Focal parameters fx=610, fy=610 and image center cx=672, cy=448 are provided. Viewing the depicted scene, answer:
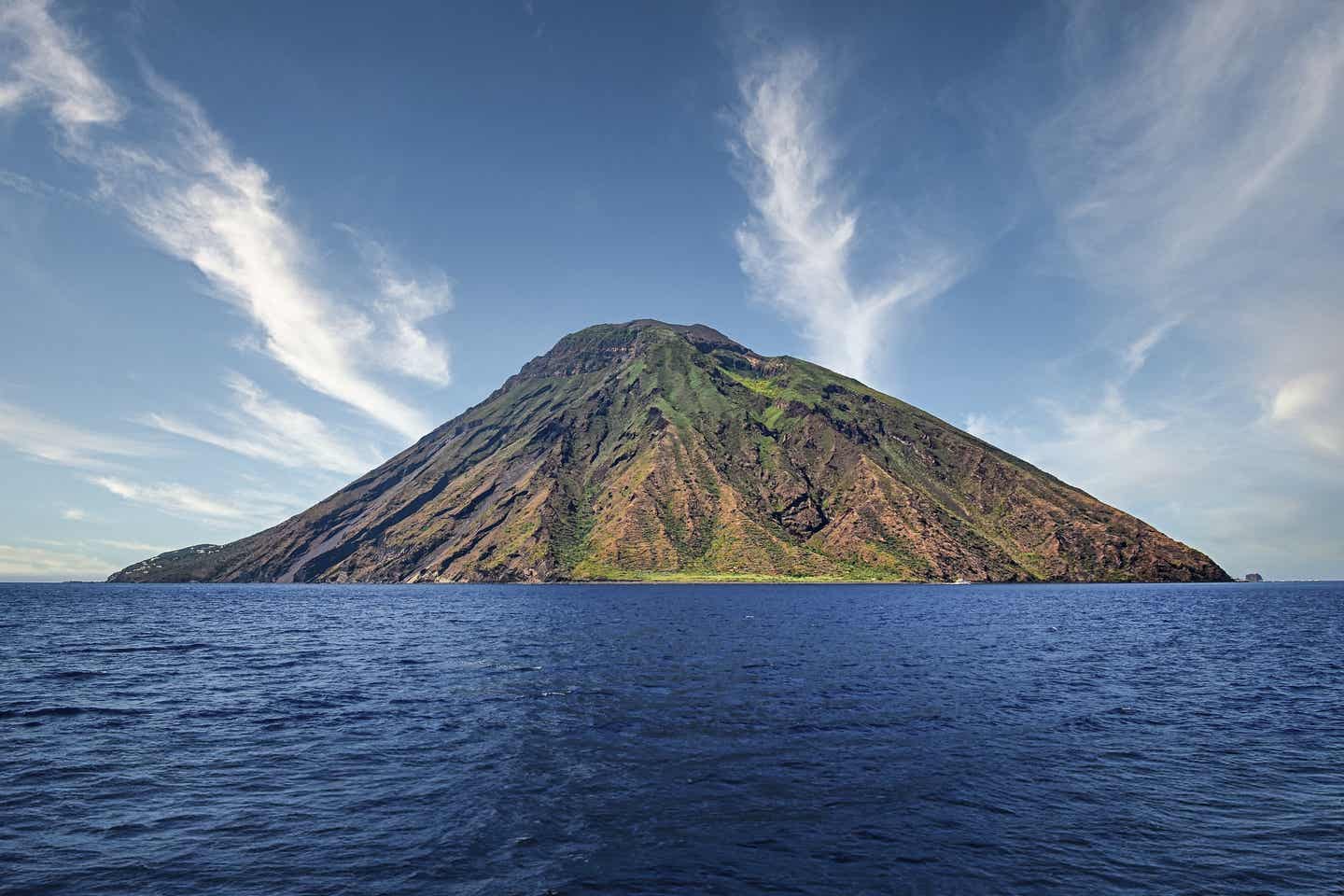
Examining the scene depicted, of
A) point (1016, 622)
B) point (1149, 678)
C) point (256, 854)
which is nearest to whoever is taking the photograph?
point (256, 854)

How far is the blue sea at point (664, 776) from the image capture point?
18.9 metres

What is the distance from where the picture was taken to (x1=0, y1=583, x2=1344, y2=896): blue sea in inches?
744

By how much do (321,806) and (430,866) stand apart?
7.69 metres

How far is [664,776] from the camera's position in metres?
27.2

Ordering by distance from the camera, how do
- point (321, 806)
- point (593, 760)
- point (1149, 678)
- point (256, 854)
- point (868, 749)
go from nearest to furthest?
point (256, 854)
point (321, 806)
point (593, 760)
point (868, 749)
point (1149, 678)

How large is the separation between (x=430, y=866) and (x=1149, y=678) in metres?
61.6

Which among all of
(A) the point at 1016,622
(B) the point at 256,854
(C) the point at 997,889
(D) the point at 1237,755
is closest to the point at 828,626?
(A) the point at 1016,622

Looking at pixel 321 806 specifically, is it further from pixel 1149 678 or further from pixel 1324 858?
pixel 1149 678

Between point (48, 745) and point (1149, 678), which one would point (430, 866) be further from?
point (1149, 678)

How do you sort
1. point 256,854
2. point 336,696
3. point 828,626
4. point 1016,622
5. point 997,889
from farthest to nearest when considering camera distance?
point 1016,622, point 828,626, point 336,696, point 256,854, point 997,889

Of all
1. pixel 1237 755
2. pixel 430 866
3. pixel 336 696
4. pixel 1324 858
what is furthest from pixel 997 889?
pixel 336 696

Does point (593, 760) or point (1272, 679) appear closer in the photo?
point (593, 760)

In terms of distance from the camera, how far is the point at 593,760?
2938cm

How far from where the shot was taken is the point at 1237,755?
3209cm
